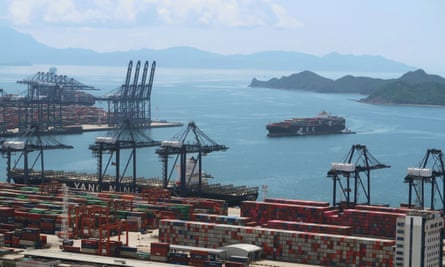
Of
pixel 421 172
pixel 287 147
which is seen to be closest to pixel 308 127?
pixel 287 147

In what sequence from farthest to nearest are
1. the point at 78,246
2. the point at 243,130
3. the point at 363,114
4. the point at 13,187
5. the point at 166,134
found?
the point at 363,114 → the point at 243,130 → the point at 166,134 → the point at 13,187 → the point at 78,246

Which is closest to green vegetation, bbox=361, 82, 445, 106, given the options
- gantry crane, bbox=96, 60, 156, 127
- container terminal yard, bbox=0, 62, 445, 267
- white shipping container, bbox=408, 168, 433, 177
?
gantry crane, bbox=96, 60, 156, 127

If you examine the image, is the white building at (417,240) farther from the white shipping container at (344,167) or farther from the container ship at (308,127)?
the container ship at (308,127)

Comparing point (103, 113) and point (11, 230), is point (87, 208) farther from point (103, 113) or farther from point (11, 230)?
point (103, 113)

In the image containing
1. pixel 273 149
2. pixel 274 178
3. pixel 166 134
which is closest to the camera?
pixel 274 178

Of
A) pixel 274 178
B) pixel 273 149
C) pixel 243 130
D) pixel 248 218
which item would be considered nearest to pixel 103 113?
pixel 243 130

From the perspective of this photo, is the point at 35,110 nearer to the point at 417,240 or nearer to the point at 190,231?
the point at 190,231
